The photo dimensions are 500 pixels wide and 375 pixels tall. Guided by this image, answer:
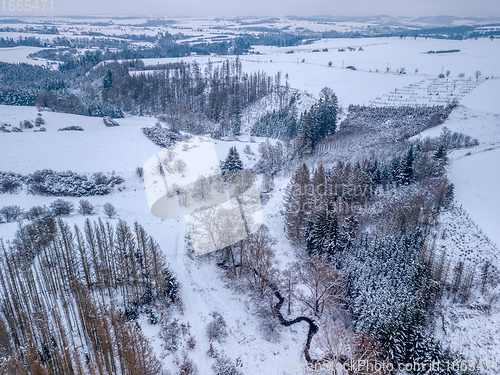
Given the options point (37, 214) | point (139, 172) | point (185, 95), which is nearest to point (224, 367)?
point (37, 214)

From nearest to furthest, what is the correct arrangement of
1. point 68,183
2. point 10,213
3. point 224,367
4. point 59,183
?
point 224,367 < point 10,213 < point 59,183 < point 68,183

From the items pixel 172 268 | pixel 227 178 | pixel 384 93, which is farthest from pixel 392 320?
pixel 384 93

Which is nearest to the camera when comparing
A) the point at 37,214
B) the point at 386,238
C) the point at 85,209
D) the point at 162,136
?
Result: the point at 386,238

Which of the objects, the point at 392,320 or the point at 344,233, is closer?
the point at 392,320

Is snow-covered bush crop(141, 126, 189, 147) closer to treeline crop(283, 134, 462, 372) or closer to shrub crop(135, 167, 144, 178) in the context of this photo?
shrub crop(135, 167, 144, 178)

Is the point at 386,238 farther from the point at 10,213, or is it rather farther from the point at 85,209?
the point at 10,213

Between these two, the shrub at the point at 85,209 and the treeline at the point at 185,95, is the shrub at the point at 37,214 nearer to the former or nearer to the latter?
the shrub at the point at 85,209

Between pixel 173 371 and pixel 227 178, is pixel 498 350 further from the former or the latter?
pixel 227 178

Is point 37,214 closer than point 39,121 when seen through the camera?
Yes
